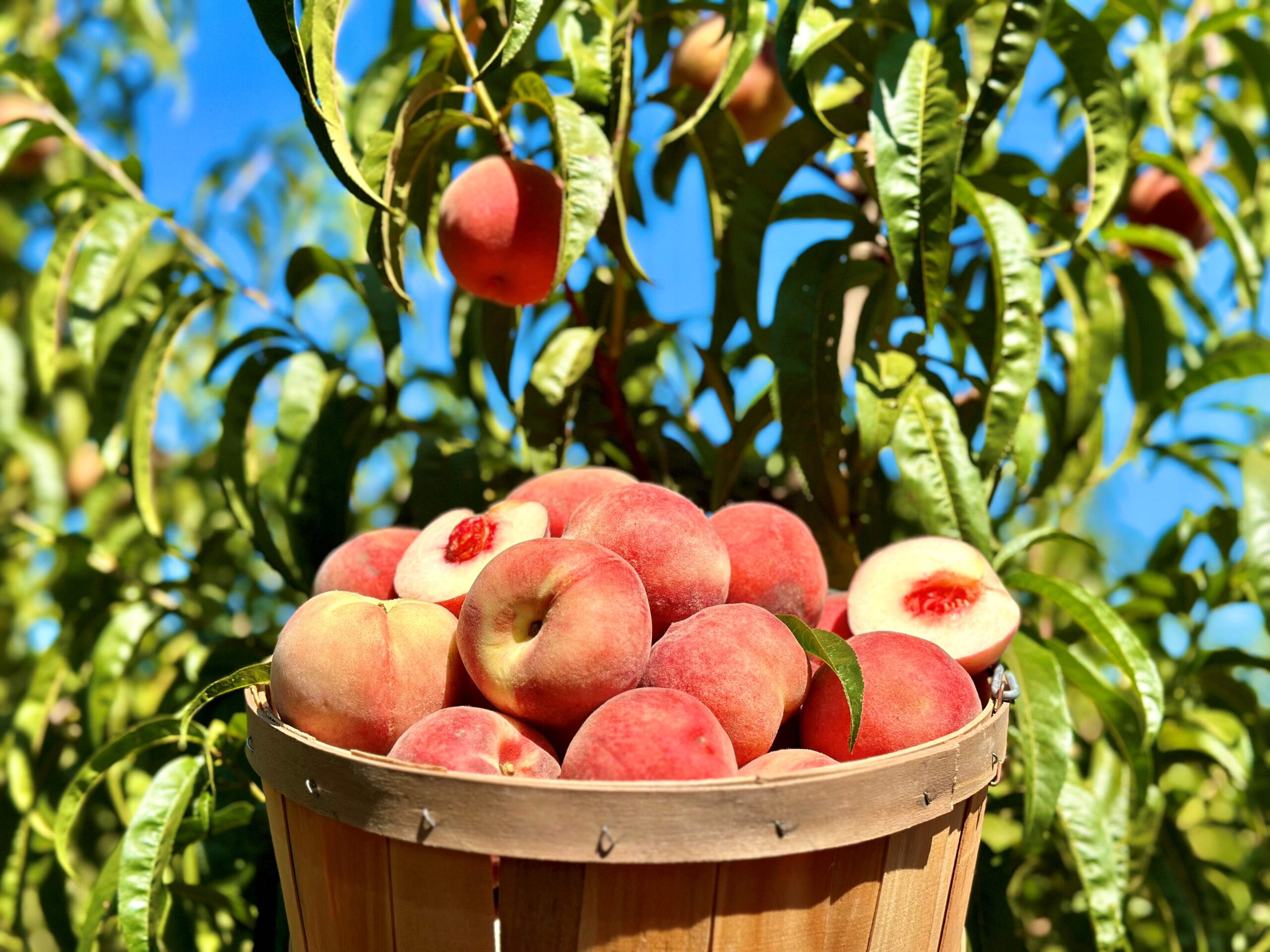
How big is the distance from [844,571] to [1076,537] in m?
0.29

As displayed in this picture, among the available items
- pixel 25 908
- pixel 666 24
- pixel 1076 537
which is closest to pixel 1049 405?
pixel 1076 537

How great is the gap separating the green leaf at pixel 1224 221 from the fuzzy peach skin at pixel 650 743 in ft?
3.60

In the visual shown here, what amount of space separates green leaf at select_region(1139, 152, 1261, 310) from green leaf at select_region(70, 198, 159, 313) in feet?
4.66

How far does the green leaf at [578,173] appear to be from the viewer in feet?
3.61

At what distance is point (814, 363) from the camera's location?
4.06 ft

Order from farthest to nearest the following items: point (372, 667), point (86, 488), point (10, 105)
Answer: point (86, 488) → point (10, 105) → point (372, 667)

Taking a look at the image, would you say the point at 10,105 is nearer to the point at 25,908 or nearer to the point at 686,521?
the point at 25,908

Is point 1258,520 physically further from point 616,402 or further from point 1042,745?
point 616,402

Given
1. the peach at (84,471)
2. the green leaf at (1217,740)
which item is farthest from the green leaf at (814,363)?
the peach at (84,471)

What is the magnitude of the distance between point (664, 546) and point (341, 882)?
400 mm

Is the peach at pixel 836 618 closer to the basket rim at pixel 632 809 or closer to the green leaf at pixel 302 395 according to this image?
the basket rim at pixel 632 809

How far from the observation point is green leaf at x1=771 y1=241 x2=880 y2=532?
1.22 m

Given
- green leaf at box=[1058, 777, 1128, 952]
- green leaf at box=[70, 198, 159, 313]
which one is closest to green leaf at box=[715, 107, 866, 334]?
green leaf at box=[1058, 777, 1128, 952]

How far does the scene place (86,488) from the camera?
308 cm
